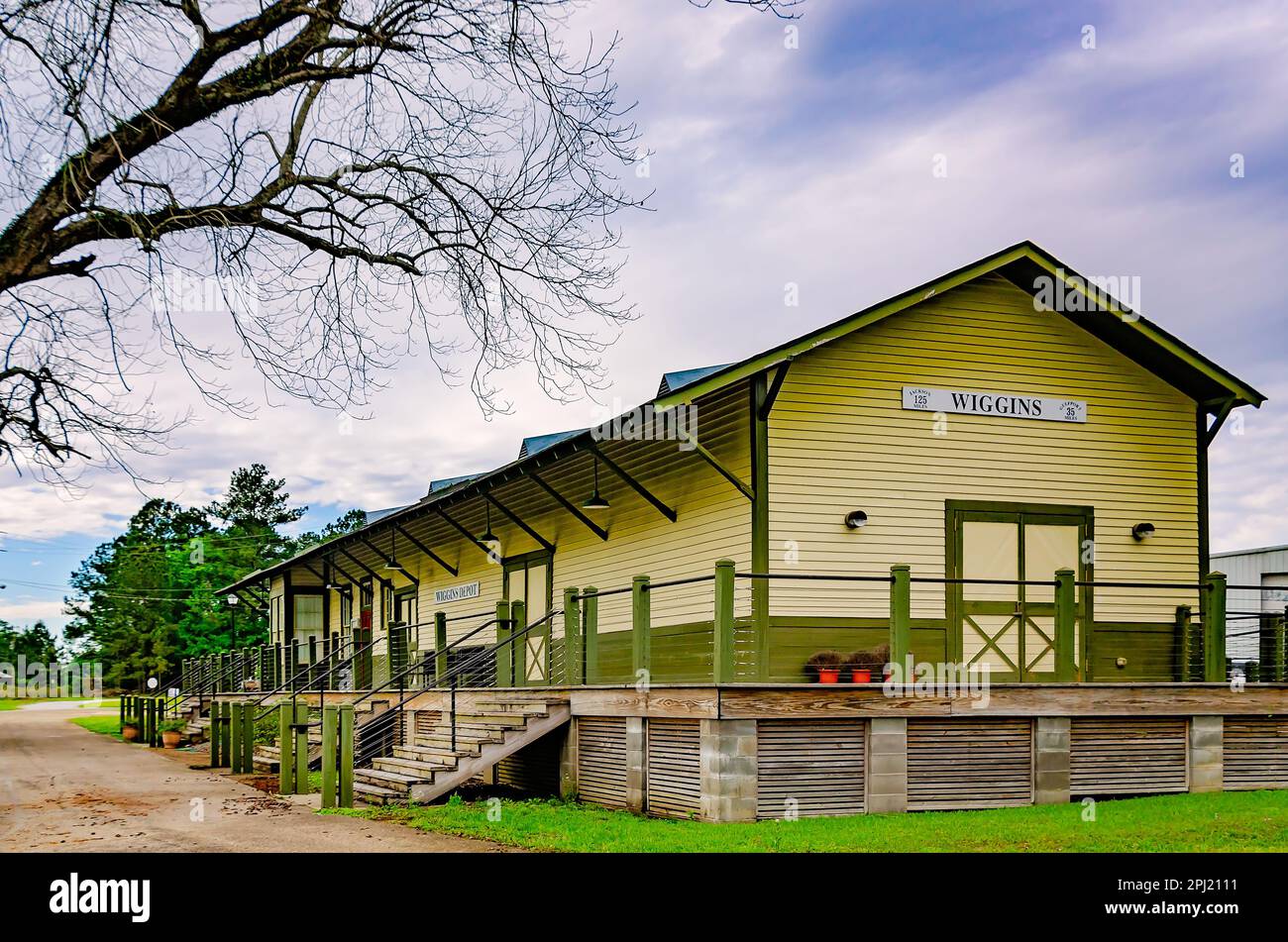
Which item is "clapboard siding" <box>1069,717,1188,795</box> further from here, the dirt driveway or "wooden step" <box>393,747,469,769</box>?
"wooden step" <box>393,747,469,769</box>

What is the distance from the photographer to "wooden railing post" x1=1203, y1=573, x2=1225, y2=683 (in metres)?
15.5

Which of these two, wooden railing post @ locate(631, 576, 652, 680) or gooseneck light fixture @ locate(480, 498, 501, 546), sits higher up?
gooseneck light fixture @ locate(480, 498, 501, 546)

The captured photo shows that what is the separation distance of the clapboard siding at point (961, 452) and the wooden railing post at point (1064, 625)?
171 cm

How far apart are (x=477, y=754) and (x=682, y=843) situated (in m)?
4.83

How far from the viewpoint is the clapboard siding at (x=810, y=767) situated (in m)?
13.3

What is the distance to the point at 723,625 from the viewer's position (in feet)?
43.9

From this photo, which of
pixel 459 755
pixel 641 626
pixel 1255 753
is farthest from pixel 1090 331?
pixel 459 755

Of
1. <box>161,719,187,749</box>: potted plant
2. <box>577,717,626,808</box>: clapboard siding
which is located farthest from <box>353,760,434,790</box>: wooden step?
<box>161,719,187,749</box>: potted plant

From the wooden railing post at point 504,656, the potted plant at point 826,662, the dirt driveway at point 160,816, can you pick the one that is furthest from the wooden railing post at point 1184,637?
the dirt driveway at point 160,816

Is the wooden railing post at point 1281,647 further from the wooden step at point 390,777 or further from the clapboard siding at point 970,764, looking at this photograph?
the wooden step at point 390,777

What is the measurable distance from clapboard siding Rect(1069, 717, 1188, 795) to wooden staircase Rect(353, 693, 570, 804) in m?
6.00

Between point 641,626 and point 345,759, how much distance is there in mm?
3850

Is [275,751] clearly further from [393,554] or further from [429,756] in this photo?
[393,554]
